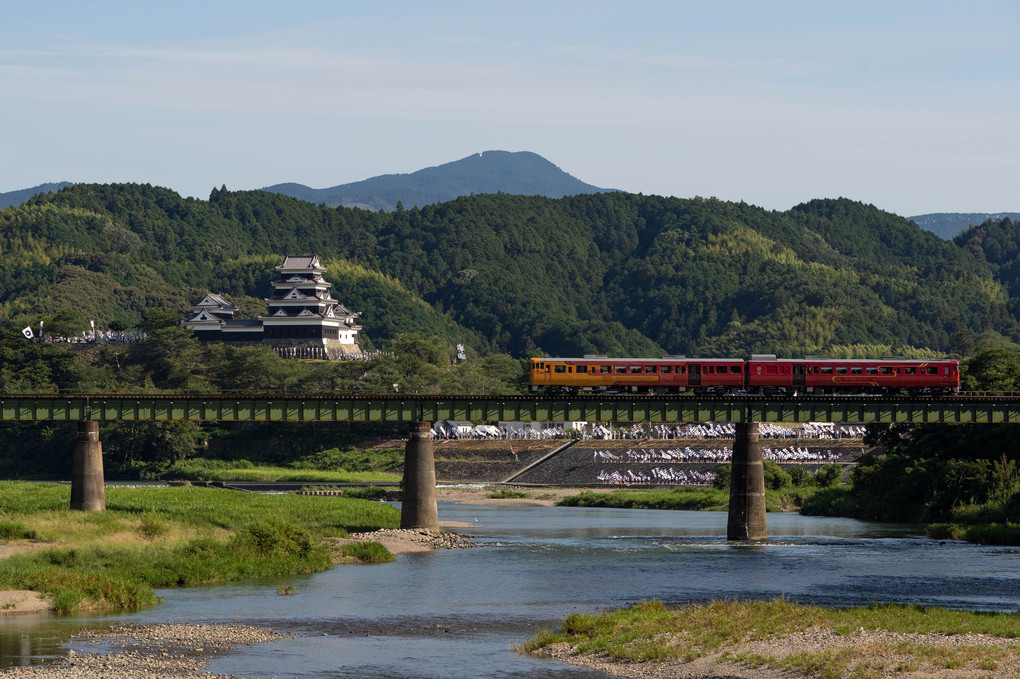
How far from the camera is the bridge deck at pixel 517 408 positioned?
90.4 meters

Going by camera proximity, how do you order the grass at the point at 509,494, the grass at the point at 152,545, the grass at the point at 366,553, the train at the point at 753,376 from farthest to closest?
the grass at the point at 509,494 < the train at the point at 753,376 < the grass at the point at 366,553 < the grass at the point at 152,545

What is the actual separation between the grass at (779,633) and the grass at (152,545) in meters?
19.5

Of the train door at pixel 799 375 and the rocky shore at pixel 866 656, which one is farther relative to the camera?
the train door at pixel 799 375

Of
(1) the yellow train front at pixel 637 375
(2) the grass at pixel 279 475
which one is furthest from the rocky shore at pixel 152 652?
(2) the grass at pixel 279 475

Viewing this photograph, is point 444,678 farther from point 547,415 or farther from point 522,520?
point 522,520

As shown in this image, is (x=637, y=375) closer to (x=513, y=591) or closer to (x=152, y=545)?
(x=513, y=591)

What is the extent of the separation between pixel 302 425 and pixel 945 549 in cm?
12359

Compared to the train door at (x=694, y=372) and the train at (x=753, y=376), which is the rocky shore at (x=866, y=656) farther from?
the train door at (x=694, y=372)

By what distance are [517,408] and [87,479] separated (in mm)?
27945

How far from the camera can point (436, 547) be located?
85375 mm

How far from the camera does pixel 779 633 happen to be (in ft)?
Answer: 157

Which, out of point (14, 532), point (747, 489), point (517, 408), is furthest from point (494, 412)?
point (14, 532)

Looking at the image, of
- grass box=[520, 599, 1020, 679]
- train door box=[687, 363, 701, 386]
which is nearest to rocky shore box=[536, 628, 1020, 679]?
grass box=[520, 599, 1020, 679]

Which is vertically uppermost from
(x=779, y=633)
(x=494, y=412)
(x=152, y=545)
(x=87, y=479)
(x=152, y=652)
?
(x=494, y=412)
